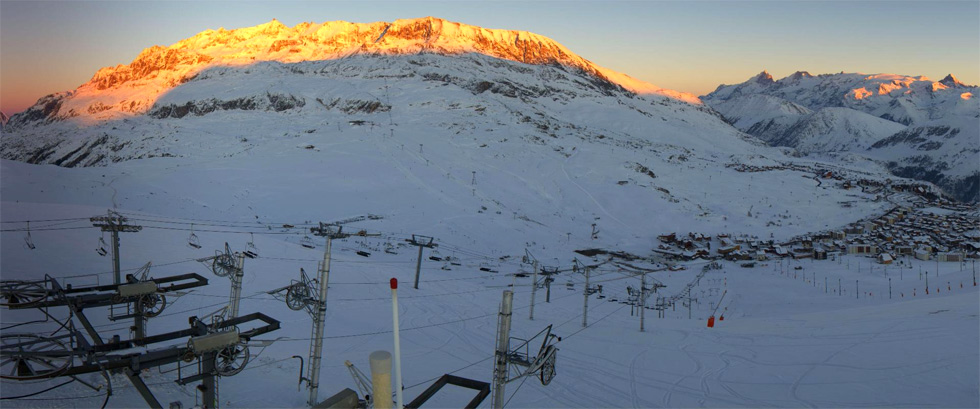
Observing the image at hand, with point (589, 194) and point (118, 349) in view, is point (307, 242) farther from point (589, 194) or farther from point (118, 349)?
point (589, 194)

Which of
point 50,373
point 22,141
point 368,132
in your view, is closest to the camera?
point 50,373

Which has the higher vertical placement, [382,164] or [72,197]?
[382,164]

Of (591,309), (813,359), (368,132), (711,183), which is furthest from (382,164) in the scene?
(813,359)

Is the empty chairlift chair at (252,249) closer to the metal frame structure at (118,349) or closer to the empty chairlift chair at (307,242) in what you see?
the empty chairlift chair at (307,242)

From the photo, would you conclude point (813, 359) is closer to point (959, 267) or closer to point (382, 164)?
point (959, 267)

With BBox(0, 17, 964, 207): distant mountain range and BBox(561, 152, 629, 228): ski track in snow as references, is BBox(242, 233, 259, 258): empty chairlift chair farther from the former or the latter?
BBox(0, 17, 964, 207): distant mountain range

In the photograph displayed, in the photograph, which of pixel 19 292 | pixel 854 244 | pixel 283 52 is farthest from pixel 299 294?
pixel 283 52

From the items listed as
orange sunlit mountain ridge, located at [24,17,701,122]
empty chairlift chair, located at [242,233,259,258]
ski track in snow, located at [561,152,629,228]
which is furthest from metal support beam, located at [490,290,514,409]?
orange sunlit mountain ridge, located at [24,17,701,122]
